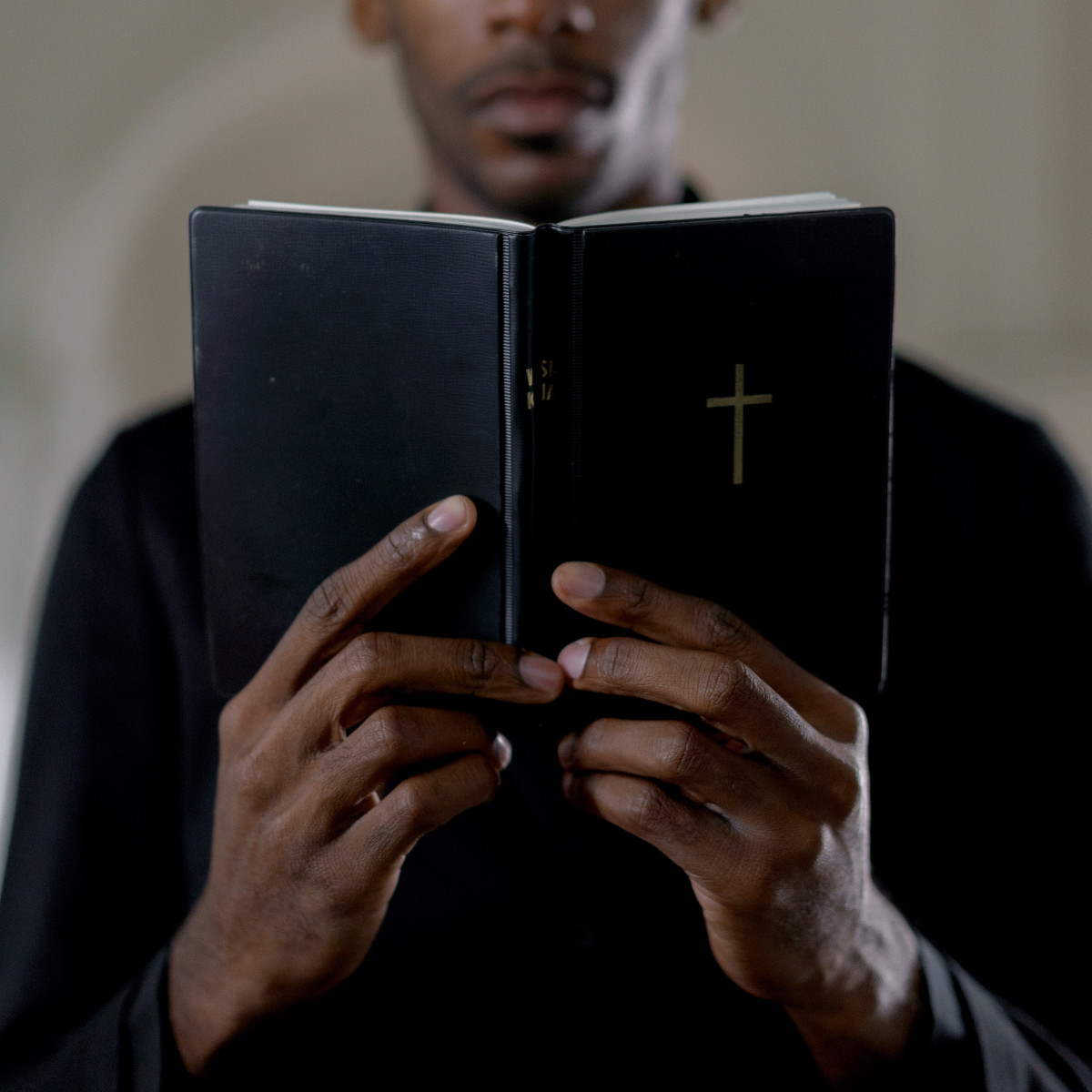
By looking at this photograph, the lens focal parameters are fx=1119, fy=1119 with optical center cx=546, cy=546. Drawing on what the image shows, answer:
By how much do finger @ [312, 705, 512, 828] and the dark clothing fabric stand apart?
20 cm

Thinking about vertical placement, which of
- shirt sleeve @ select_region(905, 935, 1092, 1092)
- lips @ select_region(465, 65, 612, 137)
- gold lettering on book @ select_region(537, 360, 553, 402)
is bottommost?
shirt sleeve @ select_region(905, 935, 1092, 1092)

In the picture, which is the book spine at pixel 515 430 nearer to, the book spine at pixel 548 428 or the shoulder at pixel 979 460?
the book spine at pixel 548 428

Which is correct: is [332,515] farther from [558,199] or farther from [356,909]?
[558,199]

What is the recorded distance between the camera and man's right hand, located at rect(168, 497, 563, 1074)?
66cm

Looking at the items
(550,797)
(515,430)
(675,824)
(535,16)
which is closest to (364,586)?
(515,430)

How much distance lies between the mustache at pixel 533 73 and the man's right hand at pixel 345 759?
0.51m

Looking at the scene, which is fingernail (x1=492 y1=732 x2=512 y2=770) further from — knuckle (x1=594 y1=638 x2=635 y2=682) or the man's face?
the man's face

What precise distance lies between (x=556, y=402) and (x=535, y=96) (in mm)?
460

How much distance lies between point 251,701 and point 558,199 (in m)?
0.58

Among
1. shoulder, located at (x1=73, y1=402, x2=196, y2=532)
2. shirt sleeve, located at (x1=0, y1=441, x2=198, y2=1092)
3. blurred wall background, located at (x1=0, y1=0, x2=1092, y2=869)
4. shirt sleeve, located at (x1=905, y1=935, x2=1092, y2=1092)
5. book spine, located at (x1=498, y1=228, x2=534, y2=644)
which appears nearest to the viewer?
book spine, located at (x1=498, y1=228, x2=534, y2=644)

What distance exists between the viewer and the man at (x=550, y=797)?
0.67 meters

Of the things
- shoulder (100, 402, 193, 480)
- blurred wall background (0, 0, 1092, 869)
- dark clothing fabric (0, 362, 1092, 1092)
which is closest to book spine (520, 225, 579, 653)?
dark clothing fabric (0, 362, 1092, 1092)

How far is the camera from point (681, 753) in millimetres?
649

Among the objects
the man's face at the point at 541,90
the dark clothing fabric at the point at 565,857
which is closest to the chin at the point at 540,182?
the man's face at the point at 541,90
